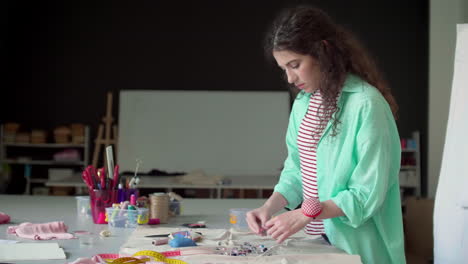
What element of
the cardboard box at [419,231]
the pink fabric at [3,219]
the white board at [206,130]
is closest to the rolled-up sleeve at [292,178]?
the pink fabric at [3,219]

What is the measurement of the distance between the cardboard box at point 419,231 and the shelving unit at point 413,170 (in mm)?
1220

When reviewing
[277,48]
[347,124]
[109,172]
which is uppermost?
[277,48]

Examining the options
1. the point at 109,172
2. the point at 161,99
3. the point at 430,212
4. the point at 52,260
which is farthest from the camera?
the point at 161,99

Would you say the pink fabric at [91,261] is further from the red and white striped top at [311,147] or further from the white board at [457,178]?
the white board at [457,178]

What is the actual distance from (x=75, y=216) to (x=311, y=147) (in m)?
1.18

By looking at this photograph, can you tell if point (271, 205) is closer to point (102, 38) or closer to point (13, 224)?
point (13, 224)

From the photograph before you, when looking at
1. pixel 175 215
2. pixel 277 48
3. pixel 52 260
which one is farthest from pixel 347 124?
pixel 175 215

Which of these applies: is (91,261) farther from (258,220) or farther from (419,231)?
(419,231)

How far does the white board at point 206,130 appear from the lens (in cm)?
728

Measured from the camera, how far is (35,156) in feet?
25.1

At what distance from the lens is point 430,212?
5.70 metres

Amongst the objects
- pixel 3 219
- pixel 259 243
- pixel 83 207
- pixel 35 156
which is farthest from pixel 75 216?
pixel 35 156

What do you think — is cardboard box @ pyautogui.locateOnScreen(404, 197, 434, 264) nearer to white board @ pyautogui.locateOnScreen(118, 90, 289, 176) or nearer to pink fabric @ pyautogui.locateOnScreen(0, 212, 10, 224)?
white board @ pyautogui.locateOnScreen(118, 90, 289, 176)

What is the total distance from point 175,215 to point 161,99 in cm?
476
